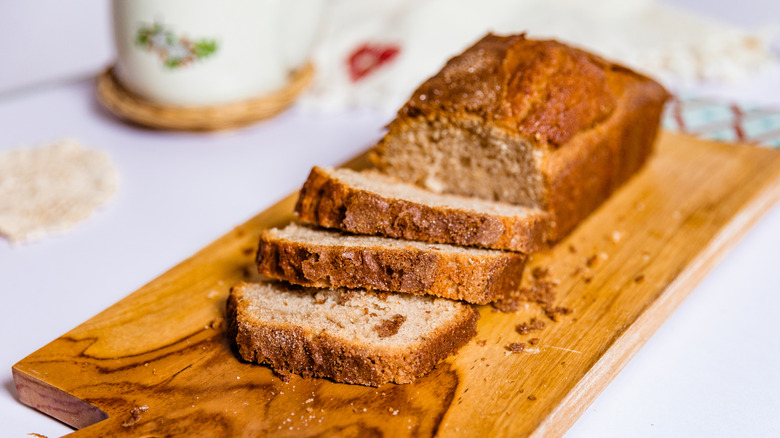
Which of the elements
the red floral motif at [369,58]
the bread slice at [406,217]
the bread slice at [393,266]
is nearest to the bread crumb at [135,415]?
the bread slice at [393,266]

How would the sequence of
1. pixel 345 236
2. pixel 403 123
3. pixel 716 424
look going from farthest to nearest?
pixel 403 123
pixel 345 236
pixel 716 424

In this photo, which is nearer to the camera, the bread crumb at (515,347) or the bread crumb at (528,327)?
the bread crumb at (515,347)

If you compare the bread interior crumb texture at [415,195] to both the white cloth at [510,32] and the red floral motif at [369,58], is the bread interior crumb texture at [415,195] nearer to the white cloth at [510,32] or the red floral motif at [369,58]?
the white cloth at [510,32]

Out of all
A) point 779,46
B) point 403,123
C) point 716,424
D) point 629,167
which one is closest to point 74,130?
point 403,123

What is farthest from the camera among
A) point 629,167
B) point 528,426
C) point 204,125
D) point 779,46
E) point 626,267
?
point 779,46

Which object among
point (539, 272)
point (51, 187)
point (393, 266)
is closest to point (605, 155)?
point (539, 272)

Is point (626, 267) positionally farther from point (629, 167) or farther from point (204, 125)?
point (204, 125)

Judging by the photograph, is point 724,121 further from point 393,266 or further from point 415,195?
point 393,266
